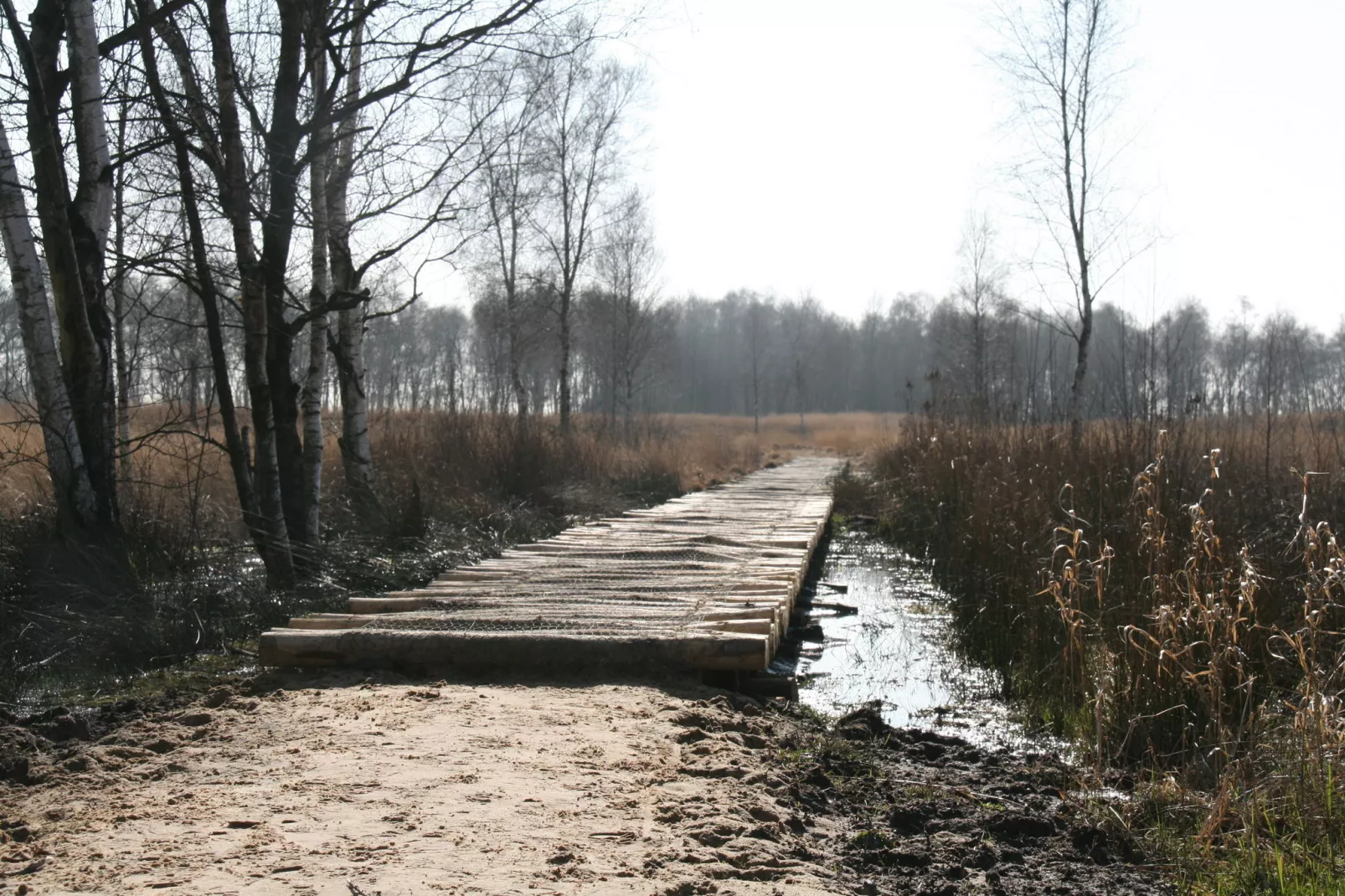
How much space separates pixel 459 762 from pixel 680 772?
66cm

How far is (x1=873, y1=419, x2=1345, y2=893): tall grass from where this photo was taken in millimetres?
2885

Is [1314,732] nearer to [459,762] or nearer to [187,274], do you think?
[459,762]

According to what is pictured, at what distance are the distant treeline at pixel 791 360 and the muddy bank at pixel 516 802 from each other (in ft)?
A: 10.6

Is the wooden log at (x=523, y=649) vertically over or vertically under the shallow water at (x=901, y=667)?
over

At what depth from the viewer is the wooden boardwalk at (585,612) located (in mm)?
4477

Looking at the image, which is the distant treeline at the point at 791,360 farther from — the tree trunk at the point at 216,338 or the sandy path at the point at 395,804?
the sandy path at the point at 395,804

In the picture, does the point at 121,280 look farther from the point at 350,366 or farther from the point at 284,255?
the point at 350,366

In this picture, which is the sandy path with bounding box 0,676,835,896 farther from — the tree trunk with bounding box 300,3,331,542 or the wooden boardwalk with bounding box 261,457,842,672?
the tree trunk with bounding box 300,3,331,542

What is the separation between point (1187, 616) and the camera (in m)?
3.43

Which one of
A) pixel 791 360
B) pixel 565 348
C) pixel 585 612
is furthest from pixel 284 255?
pixel 791 360

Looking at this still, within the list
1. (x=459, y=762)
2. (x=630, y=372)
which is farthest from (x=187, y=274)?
(x=630, y=372)

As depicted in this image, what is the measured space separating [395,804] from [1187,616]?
248 centimetres

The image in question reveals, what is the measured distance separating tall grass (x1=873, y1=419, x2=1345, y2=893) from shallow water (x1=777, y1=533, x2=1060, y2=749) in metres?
0.17

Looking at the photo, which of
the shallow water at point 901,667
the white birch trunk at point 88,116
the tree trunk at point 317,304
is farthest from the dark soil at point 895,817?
the white birch trunk at point 88,116
